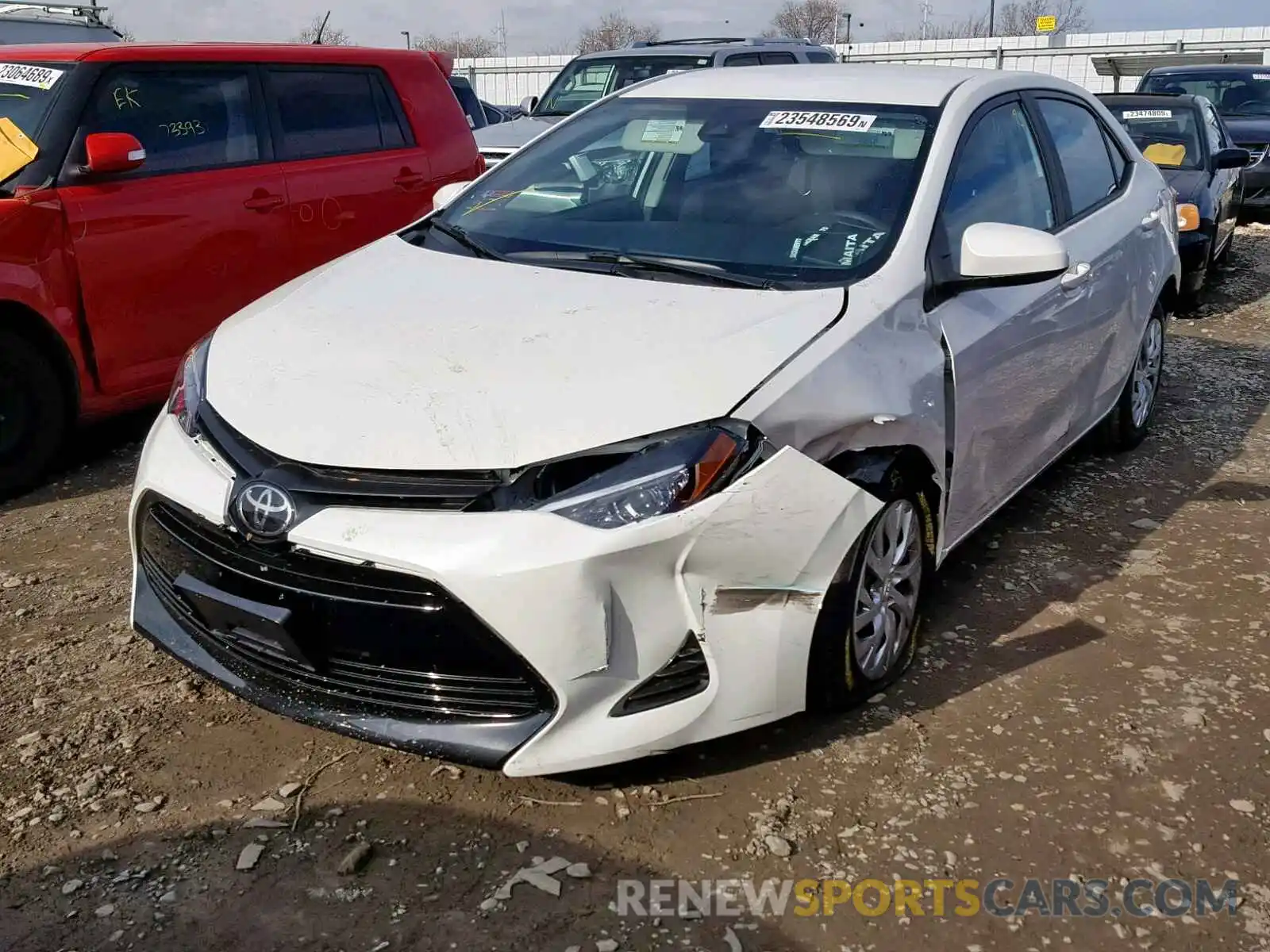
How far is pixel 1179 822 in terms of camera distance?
2.73m

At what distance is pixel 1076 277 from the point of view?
4023mm

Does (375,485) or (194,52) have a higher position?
(194,52)

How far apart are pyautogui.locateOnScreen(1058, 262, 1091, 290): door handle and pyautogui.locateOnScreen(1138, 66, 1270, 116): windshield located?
10.3m

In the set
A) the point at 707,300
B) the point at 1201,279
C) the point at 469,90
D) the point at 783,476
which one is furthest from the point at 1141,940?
the point at 469,90

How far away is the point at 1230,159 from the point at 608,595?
804 cm

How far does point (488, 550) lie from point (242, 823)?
0.91 metres

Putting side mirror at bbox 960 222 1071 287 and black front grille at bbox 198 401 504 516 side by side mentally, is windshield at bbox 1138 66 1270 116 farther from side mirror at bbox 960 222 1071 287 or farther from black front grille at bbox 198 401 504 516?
black front grille at bbox 198 401 504 516

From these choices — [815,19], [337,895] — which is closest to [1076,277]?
[337,895]

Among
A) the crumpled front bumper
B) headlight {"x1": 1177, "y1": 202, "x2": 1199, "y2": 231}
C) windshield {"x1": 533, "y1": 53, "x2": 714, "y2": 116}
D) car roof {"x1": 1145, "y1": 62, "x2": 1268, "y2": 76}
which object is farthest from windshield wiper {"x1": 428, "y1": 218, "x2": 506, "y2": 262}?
car roof {"x1": 1145, "y1": 62, "x2": 1268, "y2": 76}

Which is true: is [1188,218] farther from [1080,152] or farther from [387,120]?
[387,120]

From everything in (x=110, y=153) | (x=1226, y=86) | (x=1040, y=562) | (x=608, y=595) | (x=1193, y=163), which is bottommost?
(x=1040, y=562)

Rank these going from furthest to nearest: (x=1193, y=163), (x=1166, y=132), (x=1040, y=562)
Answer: (x=1166, y=132) → (x=1193, y=163) → (x=1040, y=562)

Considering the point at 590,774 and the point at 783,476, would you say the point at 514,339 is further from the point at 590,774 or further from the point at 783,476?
the point at 590,774

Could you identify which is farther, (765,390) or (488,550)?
(765,390)
